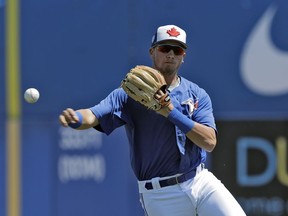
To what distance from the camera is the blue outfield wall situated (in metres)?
6.37

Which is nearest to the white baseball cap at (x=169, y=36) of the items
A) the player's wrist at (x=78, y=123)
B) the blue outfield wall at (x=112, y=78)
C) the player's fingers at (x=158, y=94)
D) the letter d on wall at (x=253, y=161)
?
the player's fingers at (x=158, y=94)

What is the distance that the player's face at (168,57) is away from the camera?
424 centimetres

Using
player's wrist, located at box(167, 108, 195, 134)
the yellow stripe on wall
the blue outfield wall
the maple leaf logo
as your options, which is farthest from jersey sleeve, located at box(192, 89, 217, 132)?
the yellow stripe on wall

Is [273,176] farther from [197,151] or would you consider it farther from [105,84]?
[197,151]

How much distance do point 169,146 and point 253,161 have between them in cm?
225

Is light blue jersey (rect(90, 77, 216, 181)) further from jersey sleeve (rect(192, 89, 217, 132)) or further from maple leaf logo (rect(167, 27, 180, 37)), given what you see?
maple leaf logo (rect(167, 27, 180, 37))

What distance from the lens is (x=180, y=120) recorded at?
404cm

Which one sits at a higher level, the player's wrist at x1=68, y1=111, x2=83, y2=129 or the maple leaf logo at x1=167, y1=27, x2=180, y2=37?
the maple leaf logo at x1=167, y1=27, x2=180, y2=37

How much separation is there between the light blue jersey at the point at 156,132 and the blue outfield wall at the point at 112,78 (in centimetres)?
209

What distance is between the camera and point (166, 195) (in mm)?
4258

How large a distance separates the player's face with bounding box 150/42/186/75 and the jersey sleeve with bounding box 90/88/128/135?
0.25 meters

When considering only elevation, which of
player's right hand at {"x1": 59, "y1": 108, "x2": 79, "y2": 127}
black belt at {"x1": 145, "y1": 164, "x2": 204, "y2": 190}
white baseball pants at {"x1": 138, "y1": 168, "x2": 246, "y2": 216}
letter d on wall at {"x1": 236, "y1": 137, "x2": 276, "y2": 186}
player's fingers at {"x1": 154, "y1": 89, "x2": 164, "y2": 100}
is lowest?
white baseball pants at {"x1": 138, "y1": 168, "x2": 246, "y2": 216}

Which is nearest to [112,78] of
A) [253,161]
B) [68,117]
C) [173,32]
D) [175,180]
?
[253,161]

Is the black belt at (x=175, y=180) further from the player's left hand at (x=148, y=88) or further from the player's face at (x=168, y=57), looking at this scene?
the player's face at (x=168, y=57)
